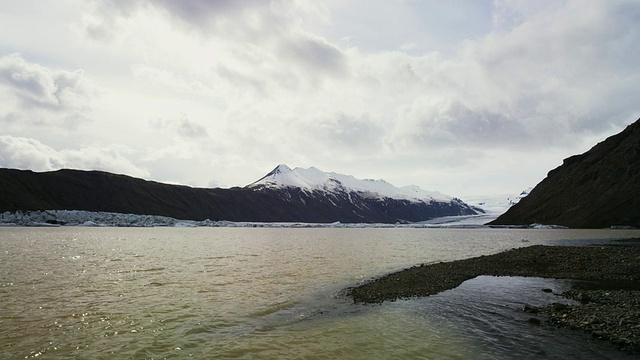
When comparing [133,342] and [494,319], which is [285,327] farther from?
[494,319]

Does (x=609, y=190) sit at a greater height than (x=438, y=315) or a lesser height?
greater

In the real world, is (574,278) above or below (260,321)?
above

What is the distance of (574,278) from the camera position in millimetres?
33250

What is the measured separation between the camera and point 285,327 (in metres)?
19.9

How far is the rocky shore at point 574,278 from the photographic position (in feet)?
58.2

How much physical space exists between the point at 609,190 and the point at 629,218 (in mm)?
29568

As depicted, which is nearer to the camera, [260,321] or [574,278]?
[260,321]

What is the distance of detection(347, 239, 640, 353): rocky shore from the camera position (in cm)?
1775

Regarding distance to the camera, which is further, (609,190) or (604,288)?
(609,190)

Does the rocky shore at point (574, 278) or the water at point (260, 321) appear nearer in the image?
the water at point (260, 321)

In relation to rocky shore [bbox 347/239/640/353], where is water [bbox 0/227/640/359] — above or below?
below

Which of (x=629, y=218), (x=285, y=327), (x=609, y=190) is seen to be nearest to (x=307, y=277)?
(x=285, y=327)

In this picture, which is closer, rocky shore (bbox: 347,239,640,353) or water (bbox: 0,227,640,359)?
water (bbox: 0,227,640,359)

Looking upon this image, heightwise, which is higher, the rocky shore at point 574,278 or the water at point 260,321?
the rocky shore at point 574,278
